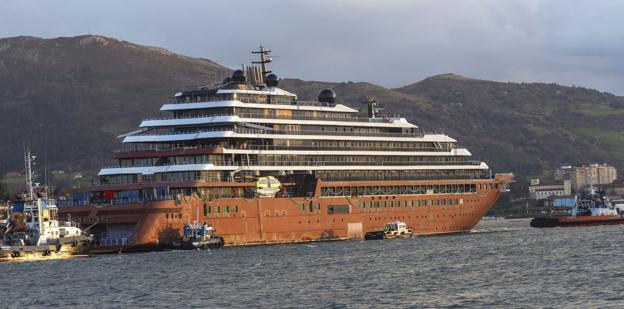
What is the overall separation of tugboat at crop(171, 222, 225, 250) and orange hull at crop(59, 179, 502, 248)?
794 mm

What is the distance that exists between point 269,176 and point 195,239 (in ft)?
43.0

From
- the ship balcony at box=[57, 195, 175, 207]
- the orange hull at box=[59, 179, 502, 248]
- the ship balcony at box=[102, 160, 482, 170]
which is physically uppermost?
the ship balcony at box=[102, 160, 482, 170]

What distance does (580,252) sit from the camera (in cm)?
8819

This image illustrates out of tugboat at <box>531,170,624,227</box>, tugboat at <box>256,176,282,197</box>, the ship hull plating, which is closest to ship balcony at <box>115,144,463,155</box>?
tugboat at <box>256,176,282,197</box>

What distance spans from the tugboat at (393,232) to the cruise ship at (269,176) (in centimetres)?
156

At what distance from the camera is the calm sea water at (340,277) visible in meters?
61.0

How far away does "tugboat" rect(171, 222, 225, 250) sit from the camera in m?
100

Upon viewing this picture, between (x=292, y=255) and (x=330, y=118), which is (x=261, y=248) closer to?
(x=292, y=255)

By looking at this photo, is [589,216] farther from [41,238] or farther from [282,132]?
[41,238]

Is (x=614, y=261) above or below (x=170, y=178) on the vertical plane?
below

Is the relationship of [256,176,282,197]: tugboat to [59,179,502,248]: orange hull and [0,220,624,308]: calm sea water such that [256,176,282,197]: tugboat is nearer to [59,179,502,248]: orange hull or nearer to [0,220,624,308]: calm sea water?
[59,179,502,248]: orange hull

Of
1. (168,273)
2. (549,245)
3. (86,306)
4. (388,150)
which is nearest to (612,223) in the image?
(388,150)

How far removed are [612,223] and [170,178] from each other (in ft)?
213

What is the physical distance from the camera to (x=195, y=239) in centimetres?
10025
